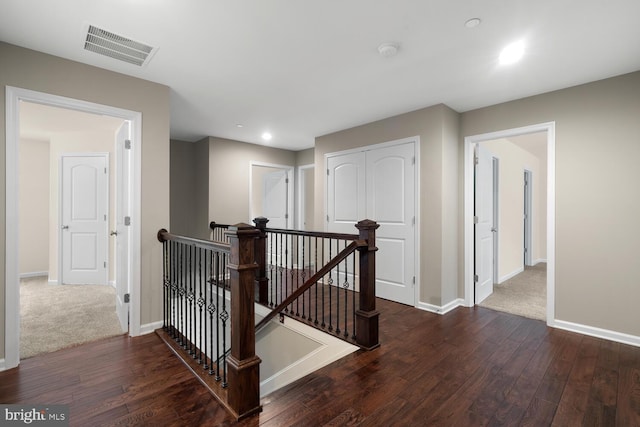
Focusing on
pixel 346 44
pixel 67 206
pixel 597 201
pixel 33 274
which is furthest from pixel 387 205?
pixel 33 274

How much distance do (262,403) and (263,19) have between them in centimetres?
Result: 243

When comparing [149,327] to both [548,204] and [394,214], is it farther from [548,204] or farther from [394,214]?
[548,204]

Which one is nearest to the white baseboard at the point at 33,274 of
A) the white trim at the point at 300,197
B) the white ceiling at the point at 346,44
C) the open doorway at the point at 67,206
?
the open doorway at the point at 67,206

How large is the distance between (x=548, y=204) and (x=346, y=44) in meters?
2.58

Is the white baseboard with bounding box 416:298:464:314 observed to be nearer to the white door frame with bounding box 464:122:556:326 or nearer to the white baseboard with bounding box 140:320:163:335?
the white door frame with bounding box 464:122:556:326

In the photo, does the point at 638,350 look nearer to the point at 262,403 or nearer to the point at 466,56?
the point at 466,56

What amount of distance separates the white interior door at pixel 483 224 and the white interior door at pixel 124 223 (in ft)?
12.7

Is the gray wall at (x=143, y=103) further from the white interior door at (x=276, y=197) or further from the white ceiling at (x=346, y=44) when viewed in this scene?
the white interior door at (x=276, y=197)

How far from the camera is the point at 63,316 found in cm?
328

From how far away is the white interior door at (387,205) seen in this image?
12.4ft

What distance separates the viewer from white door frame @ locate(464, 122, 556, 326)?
120 inches

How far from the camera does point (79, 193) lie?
476 centimetres

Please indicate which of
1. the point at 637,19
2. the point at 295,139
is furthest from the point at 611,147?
the point at 295,139

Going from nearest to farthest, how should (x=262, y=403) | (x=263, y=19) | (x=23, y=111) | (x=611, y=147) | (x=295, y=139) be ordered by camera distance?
(x=262, y=403)
(x=263, y=19)
(x=611, y=147)
(x=23, y=111)
(x=295, y=139)
